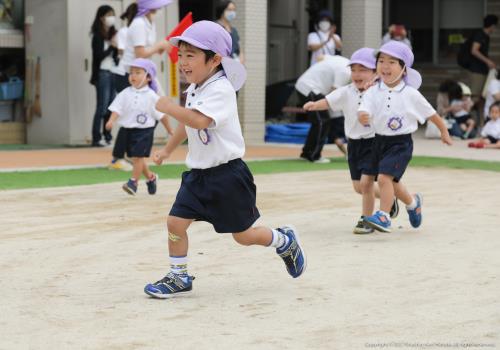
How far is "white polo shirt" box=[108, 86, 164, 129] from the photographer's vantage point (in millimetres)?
11945

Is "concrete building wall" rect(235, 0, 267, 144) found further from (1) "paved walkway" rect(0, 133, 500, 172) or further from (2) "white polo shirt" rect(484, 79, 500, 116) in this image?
(2) "white polo shirt" rect(484, 79, 500, 116)

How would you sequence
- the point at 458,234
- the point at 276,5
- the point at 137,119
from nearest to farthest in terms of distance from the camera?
the point at 458,234 → the point at 137,119 → the point at 276,5

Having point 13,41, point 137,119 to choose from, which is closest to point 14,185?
point 137,119

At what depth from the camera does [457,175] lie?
14.0 metres

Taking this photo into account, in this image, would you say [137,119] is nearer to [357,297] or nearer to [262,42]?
[357,297]

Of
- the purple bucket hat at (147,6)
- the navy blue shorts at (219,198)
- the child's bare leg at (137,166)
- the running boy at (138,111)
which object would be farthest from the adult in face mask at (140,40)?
the navy blue shorts at (219,198)

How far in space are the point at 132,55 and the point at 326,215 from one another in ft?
15.3

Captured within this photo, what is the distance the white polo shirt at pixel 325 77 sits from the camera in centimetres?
1547

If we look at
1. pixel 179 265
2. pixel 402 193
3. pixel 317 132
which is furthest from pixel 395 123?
pixel 317 132

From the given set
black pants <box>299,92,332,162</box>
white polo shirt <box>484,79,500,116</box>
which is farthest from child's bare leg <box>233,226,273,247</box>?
white polo shirt <box>484,79,500,116</box>

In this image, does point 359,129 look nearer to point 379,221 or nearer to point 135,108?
point 379,221

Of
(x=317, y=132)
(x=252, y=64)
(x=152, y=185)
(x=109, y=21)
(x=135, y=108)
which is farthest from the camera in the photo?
(x=252, y=64)

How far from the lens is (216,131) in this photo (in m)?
6.70

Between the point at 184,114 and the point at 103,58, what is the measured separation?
1064 cm
